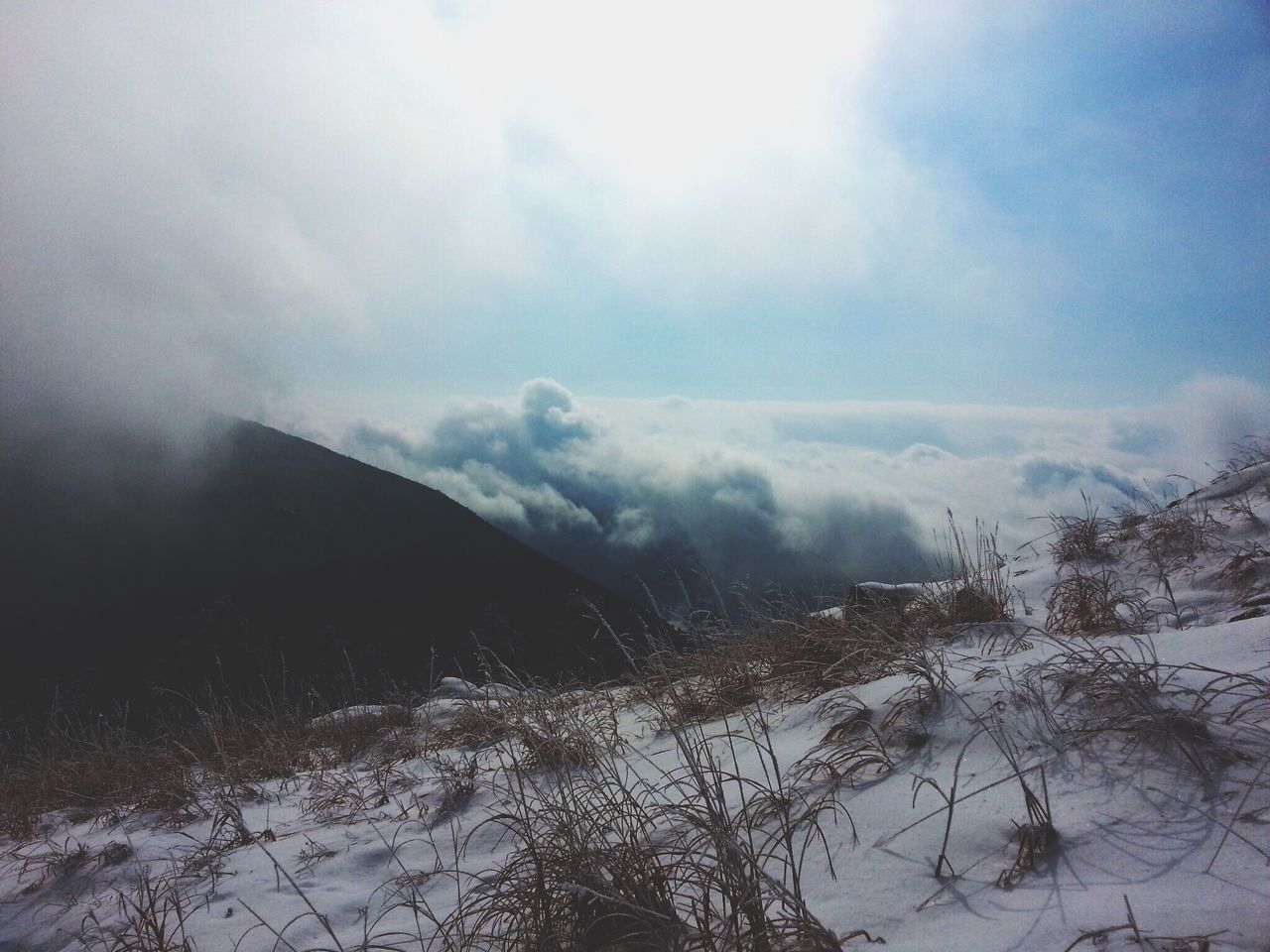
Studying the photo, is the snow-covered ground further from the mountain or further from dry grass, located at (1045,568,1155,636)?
the mountain

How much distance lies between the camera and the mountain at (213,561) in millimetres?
30109

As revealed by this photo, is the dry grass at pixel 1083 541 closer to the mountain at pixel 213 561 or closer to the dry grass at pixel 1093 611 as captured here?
the dry grass at pixel 1093 611

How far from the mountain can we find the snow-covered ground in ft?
83.1

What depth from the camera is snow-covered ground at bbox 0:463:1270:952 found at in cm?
130

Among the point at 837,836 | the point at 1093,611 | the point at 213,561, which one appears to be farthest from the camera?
the point at 213,561

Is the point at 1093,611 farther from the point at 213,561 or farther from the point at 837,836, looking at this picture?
the point at 213,561

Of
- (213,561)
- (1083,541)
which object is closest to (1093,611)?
(1083,541)

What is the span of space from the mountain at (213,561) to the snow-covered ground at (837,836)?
83.1 feet

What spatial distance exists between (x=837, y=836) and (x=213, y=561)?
41939mm

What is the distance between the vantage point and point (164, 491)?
37.7 meters

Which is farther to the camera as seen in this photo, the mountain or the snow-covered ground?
the mountain

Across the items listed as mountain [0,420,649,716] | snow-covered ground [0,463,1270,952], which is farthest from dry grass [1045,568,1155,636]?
mountain [0,420,649,716]

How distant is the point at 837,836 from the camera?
Answer: 1740mm

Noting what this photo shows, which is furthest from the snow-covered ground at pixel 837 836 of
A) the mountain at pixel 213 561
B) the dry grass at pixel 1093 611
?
the mountain at pixel 213 561
